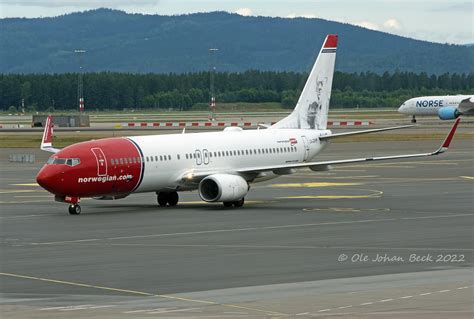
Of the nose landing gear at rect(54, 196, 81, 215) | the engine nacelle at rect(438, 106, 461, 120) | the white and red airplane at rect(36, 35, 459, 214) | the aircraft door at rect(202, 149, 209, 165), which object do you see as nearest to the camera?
the white and red airplane at rect(36, 35, 459, 214)

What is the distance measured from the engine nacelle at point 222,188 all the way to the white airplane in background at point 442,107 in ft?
347

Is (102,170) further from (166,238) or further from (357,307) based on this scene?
(357,307)

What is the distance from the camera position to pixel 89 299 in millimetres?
26469

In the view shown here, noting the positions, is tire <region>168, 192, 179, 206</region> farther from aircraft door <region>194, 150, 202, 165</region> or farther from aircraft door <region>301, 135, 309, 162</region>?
aircraft door <region>301, 135, 309, 162</region>

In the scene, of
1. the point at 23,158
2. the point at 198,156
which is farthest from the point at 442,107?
the point at 198,156

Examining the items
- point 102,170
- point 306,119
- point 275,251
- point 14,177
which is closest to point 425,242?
point 275,251

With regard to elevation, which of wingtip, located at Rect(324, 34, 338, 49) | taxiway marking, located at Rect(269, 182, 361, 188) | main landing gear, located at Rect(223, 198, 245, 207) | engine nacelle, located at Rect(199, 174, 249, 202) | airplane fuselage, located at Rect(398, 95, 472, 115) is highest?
wingtip, located at Rect(324, 34, 338, 49)

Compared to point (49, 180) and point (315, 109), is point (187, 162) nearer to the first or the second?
point (49, 180)

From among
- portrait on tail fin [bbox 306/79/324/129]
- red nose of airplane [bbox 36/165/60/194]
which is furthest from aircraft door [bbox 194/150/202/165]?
portrait on tail fin [bbox 306/79/324/129]

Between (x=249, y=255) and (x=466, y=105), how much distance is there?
127107 mm

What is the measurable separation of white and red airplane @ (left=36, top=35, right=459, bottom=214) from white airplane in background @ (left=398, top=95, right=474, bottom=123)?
3838 inches

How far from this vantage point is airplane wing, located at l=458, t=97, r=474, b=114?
157 m

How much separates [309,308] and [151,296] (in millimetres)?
3946

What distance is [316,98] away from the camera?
59062mm
